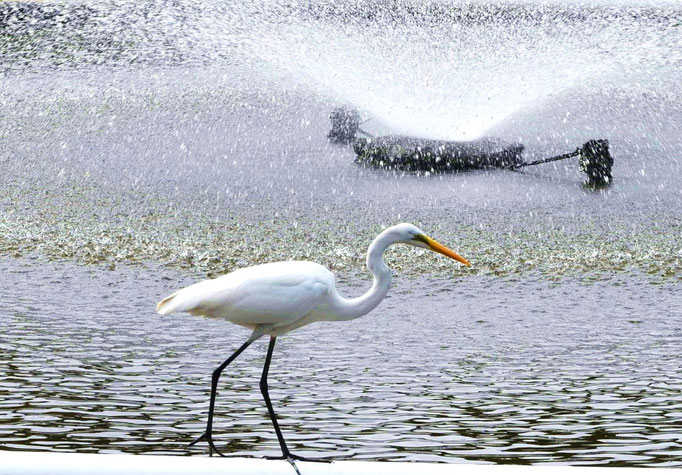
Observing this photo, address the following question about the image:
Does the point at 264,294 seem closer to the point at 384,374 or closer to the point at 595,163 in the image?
the point at 384,374

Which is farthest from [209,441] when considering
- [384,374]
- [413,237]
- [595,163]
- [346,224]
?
[595,163]

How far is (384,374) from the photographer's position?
6441 millimetres

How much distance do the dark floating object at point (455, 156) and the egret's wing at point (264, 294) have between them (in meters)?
9.23

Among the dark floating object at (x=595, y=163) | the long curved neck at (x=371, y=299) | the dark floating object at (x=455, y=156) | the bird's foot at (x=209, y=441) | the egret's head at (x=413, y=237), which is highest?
the dark floating object at (x=455, y=156)

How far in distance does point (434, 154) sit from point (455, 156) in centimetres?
24

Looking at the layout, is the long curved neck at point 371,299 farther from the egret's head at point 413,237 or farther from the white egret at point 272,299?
the egret's head at point 413,237

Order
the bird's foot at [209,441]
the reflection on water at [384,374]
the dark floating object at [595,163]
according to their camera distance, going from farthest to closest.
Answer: the dark floating object at [595,163], the reflection on water at [384,374], the bird's foot at [209,441]

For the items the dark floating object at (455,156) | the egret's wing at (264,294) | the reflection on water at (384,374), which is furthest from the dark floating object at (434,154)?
the egret's wing at (264,294)

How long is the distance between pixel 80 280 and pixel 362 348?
2773 mm

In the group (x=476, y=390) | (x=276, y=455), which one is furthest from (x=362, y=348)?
(x=276, y=455)

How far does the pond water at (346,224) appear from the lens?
568cm

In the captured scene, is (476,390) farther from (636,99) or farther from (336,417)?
(636,99)

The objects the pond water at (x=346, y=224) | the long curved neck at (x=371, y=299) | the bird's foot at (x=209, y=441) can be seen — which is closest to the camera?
the bird's foot at (x=209, y=441)

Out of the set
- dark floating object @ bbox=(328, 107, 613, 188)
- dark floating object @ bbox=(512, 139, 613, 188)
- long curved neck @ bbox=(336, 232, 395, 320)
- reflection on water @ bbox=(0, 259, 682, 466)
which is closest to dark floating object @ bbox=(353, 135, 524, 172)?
dark floating object @ bbox=(328, 107, 613, 188)
